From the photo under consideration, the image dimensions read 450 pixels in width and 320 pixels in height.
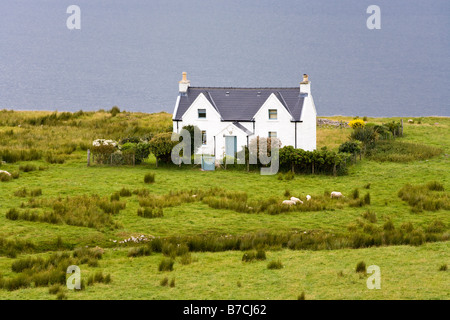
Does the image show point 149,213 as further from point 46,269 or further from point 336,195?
point 336,195

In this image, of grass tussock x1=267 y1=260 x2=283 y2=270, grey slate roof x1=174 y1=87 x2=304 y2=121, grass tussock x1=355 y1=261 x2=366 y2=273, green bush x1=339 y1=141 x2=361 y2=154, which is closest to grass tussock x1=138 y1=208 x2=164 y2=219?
grass tussock x1=267 y1=260 x2=283 y2=270

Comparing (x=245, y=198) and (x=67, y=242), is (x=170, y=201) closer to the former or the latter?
(x=245, y=198)

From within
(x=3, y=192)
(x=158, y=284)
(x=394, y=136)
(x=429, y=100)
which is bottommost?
(x=158, y=284)

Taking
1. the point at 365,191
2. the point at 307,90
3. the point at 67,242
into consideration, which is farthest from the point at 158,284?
the point at 307,90

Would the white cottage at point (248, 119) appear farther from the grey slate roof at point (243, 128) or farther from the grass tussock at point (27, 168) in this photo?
the grass tussock at point (27, 168)

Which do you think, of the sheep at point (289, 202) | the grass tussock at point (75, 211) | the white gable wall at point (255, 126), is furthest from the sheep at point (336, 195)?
the white gable wall at point (255, 126)

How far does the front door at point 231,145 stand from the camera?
133 ft

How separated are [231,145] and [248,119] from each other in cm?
205

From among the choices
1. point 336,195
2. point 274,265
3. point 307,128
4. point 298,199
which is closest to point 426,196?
point 336,195

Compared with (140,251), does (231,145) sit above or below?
above

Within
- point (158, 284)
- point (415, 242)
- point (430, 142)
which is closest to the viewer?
point (158, 284)

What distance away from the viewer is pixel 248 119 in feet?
134

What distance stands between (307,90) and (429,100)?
169255mm

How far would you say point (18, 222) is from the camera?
24.2 metres
